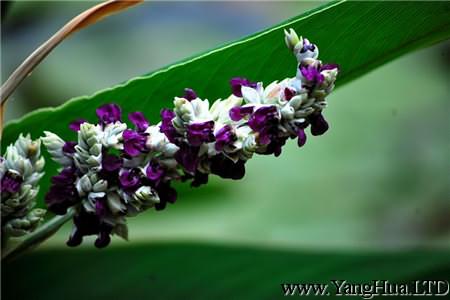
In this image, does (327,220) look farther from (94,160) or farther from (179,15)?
(94,160)

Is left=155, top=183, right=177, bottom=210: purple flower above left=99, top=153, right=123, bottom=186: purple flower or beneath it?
beneath

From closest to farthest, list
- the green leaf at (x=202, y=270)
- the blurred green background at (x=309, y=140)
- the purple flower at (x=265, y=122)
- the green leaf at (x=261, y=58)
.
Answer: the purple flower at (x=265, y=122), the green leaf at (x=261, y=58), the green leaf at (x=202, y=270), the blurred green background at (x=309, y=140)

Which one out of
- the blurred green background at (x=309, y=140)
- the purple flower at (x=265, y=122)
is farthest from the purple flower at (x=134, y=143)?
the blurred green background at (x=309, y=140)

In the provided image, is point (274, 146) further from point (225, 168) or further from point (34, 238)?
point (34, 238)

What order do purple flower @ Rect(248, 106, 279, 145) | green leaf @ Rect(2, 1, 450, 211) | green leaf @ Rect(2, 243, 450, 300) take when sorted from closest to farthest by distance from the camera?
1. purple flower @ Rect(248, 106, 279, 145)
2. green leaf @ Rect(2, 1, 450, 211)
3. green leaf @ Rect(2, 243, 450, 300)

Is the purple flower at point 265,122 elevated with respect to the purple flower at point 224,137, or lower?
elevated

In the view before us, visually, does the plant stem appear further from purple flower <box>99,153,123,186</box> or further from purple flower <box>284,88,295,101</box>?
purple flower <box>284,88,295,101</box>

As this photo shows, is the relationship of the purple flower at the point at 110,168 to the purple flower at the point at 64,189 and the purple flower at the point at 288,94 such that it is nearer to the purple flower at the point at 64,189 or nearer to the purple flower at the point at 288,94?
the purple flower at the point at 64,189

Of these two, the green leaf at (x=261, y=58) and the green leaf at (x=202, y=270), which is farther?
the green leaf at (x=202, y=270)

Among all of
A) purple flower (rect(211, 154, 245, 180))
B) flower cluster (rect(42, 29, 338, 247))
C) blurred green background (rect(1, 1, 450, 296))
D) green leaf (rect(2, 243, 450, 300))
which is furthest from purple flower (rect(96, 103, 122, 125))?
blurred green background (rect(1, 1, 450, 296))
